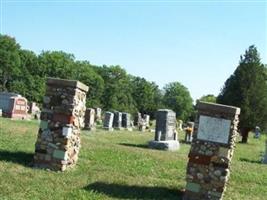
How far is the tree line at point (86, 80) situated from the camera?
8256cm

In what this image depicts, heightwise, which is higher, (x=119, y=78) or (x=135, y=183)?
(x=119, y=78)

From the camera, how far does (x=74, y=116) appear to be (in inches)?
519

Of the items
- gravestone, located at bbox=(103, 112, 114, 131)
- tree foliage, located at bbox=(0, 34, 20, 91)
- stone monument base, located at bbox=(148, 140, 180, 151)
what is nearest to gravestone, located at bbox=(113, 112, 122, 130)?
gravestone, located at bbox=(103, 112, 114, 131)

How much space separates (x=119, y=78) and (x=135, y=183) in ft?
328

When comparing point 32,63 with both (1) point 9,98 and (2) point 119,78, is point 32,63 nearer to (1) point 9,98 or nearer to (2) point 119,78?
(2) point 119,78

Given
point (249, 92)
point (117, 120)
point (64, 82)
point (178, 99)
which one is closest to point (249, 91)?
point (249, 92)

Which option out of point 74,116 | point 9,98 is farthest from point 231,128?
point 9,98

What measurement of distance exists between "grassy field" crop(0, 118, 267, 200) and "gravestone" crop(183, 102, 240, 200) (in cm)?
66

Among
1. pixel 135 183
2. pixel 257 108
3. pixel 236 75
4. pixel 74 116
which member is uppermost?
pixel 236 75

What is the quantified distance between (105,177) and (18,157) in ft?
8.47

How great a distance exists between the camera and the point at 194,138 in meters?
11.9

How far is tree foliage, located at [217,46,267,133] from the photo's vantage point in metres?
44.4

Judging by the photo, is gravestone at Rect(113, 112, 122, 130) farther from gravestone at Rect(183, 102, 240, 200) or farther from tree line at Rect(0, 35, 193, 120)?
tree line at Rect(0, 35, 193, 120)

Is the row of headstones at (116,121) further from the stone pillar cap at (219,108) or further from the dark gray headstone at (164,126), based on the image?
the stone pillar cap at (219,108)
